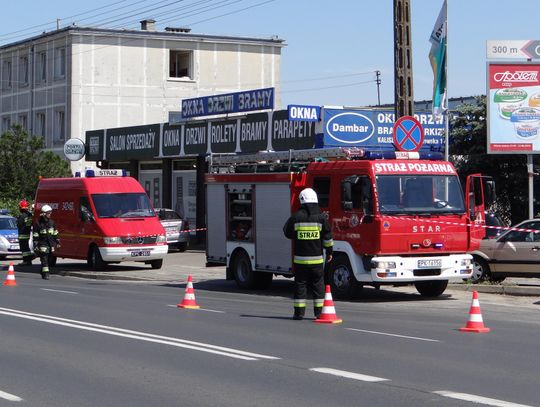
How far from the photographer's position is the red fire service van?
28.5 m

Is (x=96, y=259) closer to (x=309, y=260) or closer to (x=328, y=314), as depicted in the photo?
(x=309, y=260)

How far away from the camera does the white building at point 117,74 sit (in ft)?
199

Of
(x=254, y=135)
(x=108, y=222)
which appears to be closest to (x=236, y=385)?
(x=108, y=222)

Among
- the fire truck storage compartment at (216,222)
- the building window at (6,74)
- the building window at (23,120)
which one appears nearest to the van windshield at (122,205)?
the fire truck storage compartment at (216,222)

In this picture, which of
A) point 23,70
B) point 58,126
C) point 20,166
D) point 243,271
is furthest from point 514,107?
point 23,70

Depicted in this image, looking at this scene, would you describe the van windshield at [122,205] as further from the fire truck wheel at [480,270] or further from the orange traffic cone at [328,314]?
the orange traffic cone at [328,314]

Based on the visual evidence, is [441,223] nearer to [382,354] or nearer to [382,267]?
[382,267]

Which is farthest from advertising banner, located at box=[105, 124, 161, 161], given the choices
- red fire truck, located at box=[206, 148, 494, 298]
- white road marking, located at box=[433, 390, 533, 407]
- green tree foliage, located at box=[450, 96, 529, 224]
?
Answer: white road marking, located at box=[433, 390, 533, 407]

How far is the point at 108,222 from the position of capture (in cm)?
2872

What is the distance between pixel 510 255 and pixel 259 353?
35.7ft

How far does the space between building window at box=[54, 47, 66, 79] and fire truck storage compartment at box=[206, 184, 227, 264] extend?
39.2m

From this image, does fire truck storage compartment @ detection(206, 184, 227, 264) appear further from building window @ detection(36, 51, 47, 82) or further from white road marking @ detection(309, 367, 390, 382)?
building window @ detection(36, 51, 47, 82)

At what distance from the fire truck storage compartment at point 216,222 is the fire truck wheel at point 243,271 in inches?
14.3

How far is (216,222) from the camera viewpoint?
23359 millimetres
